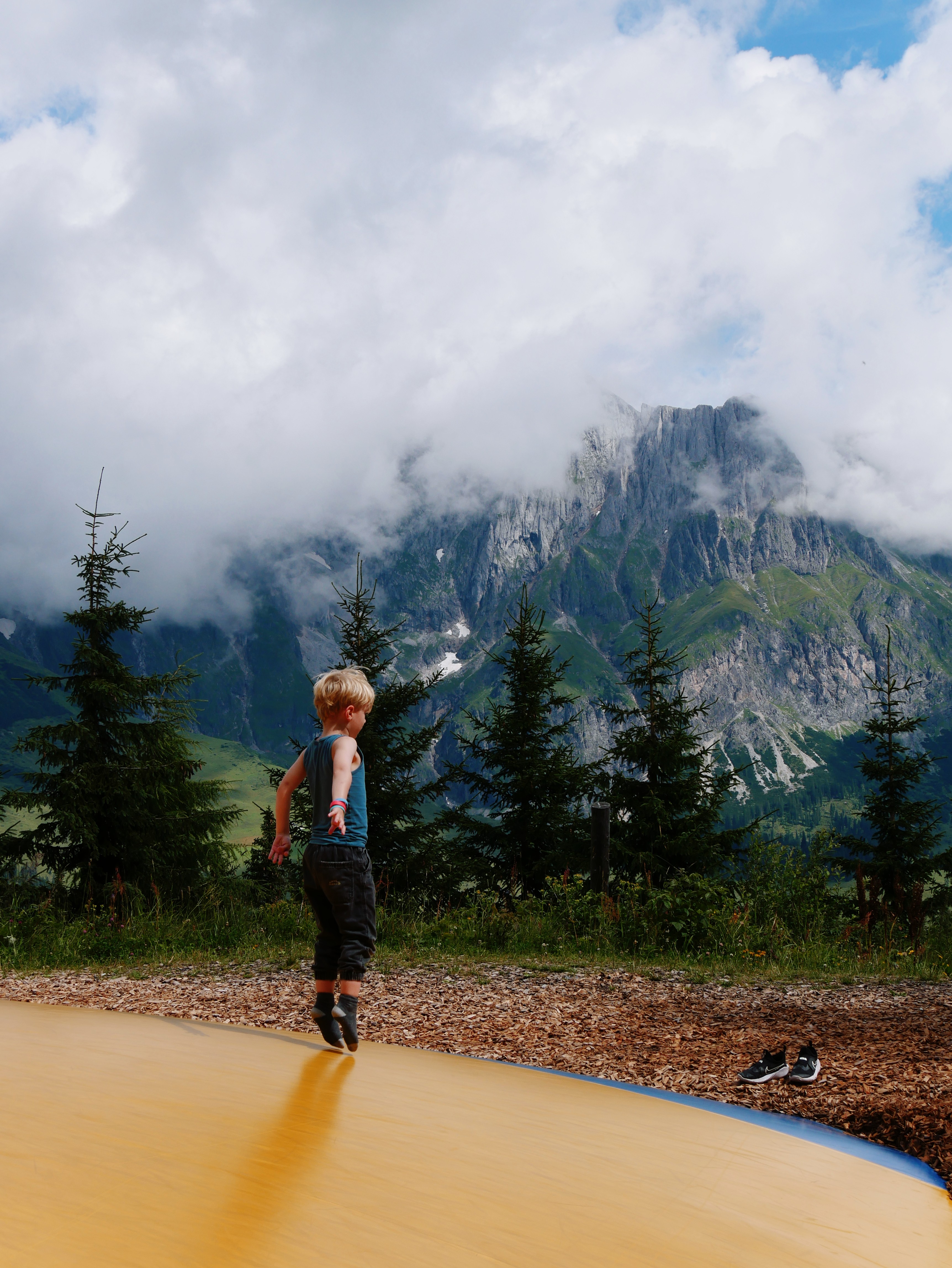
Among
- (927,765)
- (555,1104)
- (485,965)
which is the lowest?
(485,965)

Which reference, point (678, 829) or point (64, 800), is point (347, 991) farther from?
point (678, 829)

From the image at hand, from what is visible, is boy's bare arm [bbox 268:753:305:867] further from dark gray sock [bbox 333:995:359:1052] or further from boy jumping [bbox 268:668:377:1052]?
dark gray sock [bbox 333:995:359:1052]

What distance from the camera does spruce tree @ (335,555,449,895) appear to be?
14.8m

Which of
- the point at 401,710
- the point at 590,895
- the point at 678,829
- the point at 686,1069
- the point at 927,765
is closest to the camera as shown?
the point at 686,1069

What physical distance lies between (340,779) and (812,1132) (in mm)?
2317

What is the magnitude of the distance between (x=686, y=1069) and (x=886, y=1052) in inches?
47.0

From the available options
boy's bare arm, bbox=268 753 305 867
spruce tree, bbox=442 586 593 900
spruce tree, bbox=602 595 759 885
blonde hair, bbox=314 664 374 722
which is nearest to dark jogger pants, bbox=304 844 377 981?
boy's bare arm, bbox=268 753 305 867

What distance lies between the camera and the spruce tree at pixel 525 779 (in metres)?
16.1

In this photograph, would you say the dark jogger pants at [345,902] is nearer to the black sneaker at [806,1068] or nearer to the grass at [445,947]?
the black sneaker at [806,1068]

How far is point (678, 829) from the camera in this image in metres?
14.9

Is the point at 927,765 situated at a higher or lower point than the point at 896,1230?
higher

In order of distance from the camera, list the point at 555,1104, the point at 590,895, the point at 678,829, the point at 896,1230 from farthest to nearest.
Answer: the point at 678,829 < the point at 590,895 < the point at 555,1104 < the point at 896,1230

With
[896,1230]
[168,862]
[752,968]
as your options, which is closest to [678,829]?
[752,968]

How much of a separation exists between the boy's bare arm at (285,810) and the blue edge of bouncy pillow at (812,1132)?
1652mm
